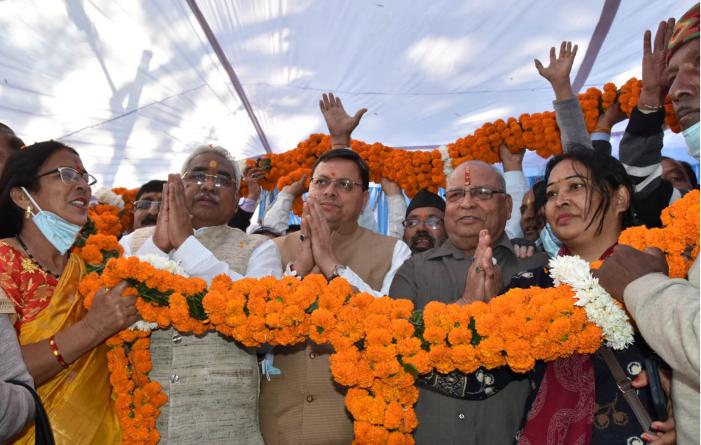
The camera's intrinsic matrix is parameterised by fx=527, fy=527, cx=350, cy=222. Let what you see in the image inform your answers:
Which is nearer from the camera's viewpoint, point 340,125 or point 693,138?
point 693,138

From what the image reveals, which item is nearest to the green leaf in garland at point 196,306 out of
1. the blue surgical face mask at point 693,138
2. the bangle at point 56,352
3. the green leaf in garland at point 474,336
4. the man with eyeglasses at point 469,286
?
the bangle at point 56,352

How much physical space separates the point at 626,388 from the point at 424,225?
2.82 metres

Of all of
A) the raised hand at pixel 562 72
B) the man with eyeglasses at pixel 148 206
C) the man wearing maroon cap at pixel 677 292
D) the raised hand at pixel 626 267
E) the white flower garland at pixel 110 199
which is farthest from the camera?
the white flower garland at pixel 110 199

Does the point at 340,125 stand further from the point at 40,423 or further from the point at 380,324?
the point at 40,423

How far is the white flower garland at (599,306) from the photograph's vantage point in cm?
191

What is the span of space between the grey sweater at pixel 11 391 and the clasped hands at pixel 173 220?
93 centimetres

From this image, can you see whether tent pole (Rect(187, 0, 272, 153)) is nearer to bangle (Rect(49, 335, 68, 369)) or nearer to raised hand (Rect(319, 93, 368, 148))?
raised hand (Rect(319, 93, 368, 148))

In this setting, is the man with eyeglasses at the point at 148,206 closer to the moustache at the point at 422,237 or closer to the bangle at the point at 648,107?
the moustache at the point at 422,237

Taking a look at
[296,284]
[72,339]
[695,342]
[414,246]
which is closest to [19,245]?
[72,339]

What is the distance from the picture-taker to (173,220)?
271cm

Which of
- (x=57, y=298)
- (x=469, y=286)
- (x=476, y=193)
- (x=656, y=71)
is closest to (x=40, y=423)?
(x=57, y=298)

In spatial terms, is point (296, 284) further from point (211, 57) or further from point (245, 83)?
point (245, 83)

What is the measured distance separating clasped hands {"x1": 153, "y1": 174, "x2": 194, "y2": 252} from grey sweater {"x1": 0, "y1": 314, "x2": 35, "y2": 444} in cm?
93

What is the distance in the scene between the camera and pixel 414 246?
4.53 meters
